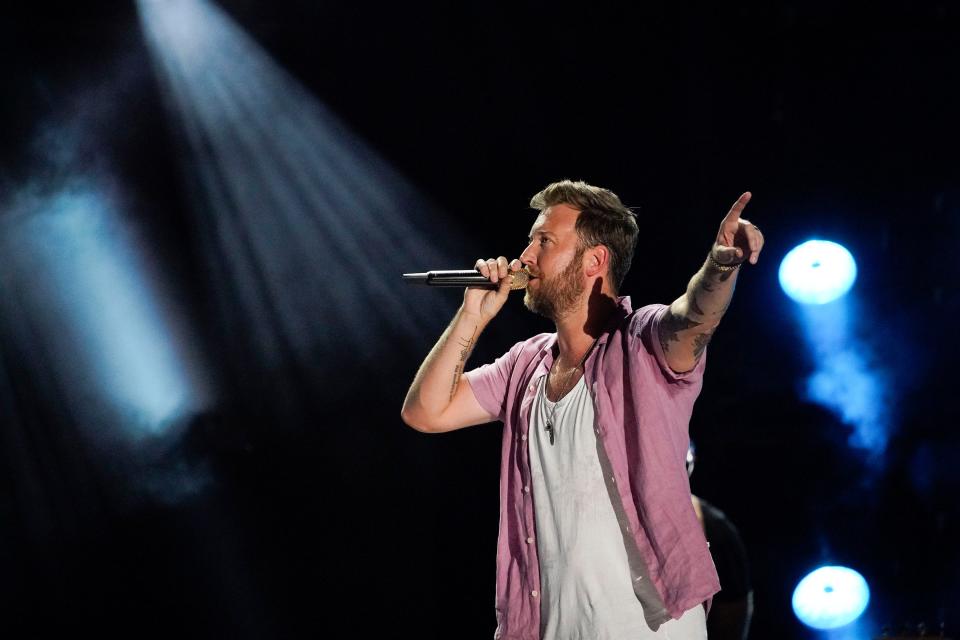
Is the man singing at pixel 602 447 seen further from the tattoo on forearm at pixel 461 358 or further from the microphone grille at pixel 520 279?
the tattoo on forearm at pixel 461 358

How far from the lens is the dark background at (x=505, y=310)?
3572mm

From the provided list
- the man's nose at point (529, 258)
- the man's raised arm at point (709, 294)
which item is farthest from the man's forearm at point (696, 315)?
the man's nose at point (529, 258)

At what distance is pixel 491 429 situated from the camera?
4262 millimetres

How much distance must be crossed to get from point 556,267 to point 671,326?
0.52 m

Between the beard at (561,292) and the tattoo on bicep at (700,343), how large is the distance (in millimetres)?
497

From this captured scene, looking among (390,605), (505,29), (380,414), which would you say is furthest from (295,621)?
(505,29)

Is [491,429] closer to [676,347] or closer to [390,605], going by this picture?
[390,605]

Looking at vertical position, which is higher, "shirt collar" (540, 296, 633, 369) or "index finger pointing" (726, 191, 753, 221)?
"index finger pointing" (726, 191, 753, 221)

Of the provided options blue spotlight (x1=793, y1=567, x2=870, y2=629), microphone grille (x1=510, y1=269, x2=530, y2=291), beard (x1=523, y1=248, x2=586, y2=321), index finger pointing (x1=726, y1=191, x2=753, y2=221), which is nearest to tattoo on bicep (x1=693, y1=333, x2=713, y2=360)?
index finger pointing (x1=726, y1=191, x2=753, y2=221)

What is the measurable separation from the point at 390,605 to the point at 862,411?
88.0 inches

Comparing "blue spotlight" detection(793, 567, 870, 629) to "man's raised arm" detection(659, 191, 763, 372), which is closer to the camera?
"man's raised arm" detection(659, 191, 763, 372)

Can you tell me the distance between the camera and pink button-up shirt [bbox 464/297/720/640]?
182cm

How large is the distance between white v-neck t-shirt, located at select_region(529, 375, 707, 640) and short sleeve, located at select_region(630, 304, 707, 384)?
19cm

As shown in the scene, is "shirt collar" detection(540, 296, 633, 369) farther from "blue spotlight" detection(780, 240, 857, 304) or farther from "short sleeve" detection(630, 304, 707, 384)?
"blue spotlight" detection(780, 240, 857, 304)
